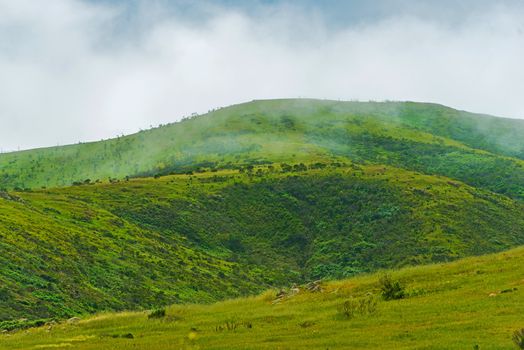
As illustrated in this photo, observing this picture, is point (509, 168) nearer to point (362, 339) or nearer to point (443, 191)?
point (443, 191)

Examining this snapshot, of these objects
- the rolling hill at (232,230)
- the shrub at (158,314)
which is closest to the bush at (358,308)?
the shrub at (158,314)

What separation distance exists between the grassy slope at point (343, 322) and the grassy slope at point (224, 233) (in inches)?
939

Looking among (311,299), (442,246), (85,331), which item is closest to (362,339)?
(311,299)

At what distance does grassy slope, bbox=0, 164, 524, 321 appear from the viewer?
242ft

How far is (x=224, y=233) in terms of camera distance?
13312 cm

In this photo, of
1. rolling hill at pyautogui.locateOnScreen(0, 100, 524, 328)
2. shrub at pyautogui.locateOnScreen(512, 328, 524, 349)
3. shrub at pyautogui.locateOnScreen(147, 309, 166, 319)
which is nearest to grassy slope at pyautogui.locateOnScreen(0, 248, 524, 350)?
shrub at pyautogui.locateOnScreen(147, 309, 166, 319)

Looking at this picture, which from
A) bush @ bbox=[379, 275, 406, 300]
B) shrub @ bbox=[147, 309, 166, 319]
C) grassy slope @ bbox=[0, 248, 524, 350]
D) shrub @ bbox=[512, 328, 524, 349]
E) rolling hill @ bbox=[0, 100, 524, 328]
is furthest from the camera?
rolling hill @ bbox=[0, 100, 524, 328]

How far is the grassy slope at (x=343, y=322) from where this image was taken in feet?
79.2

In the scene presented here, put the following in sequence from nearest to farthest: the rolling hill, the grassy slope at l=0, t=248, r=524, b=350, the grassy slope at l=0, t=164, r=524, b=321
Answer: the grassy slope at l=0, t=248, r=524, b=350
the grassy slope at l=0, t=164, r=524, b=321
the rolling hill

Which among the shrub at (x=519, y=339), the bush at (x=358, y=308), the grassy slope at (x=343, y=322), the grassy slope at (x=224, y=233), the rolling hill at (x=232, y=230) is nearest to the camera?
the shrub at (x=519, y=339)

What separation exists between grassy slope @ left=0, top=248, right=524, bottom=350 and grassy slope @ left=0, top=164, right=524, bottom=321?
23.8 m

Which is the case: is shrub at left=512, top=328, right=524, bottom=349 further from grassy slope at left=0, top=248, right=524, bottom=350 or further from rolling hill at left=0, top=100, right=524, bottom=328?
rolling hill at left=0, top=100, right=524, bottom=328

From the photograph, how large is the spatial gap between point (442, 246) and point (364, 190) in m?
40.8

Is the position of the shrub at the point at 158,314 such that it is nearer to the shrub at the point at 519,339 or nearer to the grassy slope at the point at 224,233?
the shrub at the point at 519,339
